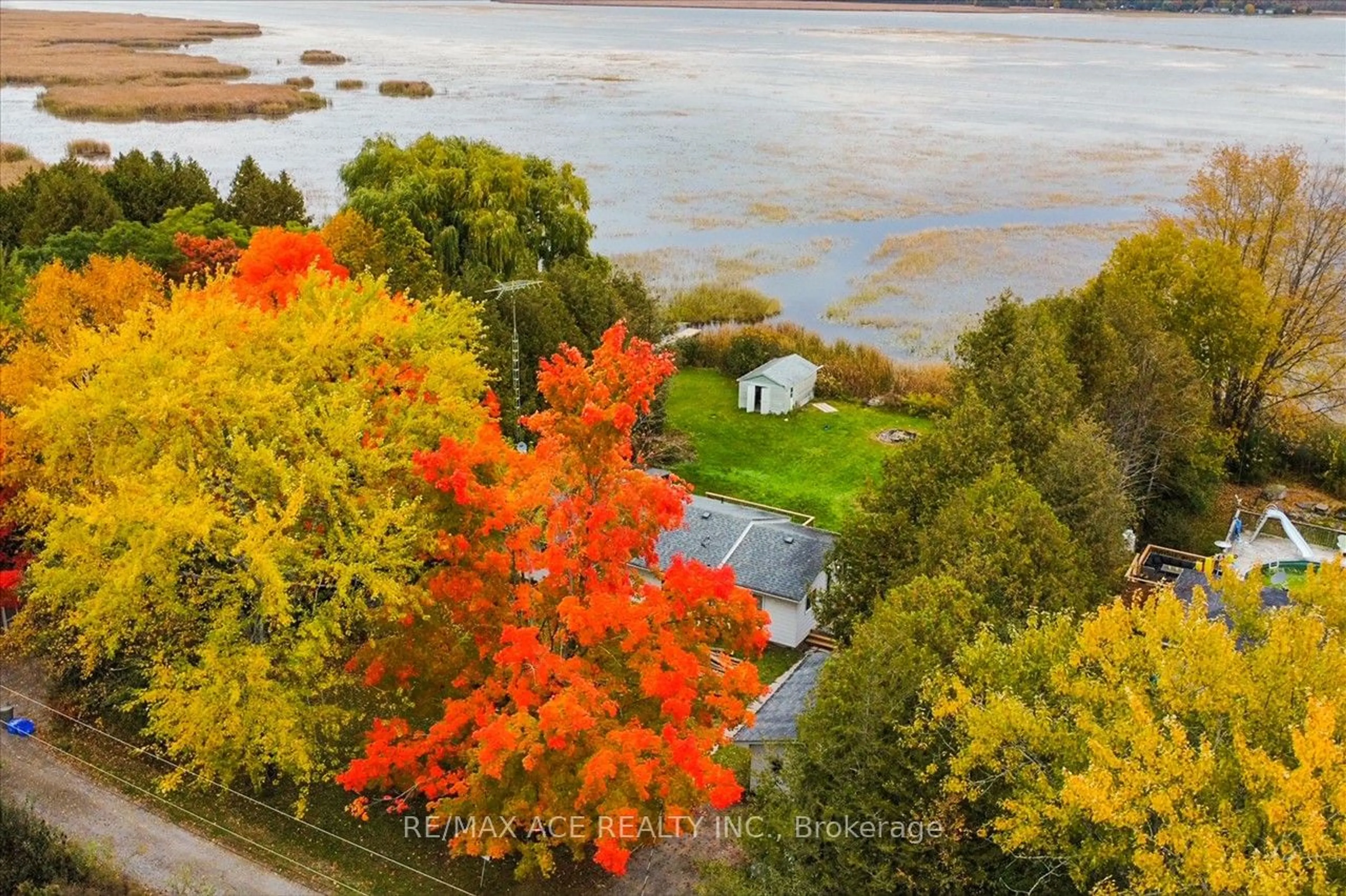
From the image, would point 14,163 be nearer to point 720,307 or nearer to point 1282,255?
point 720,307

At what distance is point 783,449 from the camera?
127ft

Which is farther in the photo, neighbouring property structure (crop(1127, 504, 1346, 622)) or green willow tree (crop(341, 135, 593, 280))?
green willow tree (crop(341, 135, 593, 280))

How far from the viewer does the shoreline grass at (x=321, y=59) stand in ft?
404

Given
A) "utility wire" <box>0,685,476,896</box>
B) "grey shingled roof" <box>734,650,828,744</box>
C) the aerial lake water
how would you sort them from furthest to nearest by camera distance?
1. the aerial lake water
2. "grey shingled roof" <box>734,650,828,744</box>
3. "utility wire" <box>0,685,476,896</box>

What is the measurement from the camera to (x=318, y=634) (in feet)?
56.1

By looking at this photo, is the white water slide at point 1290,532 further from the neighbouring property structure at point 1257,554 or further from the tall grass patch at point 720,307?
the tall grass patch at point 720,307

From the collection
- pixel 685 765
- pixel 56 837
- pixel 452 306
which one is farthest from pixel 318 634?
pixel 452 306

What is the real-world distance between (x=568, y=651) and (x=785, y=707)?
5344 mm

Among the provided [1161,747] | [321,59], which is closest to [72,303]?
[1161,747]

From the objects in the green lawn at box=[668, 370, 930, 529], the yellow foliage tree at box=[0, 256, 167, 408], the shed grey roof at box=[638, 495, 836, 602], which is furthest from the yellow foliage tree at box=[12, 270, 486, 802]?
the green lawn at box=[668, 370, 930, 529]

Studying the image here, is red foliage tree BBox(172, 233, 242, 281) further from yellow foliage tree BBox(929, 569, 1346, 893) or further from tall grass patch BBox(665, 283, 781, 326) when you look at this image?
yellow foliage tree BBox(929, 569, 1346, 893)

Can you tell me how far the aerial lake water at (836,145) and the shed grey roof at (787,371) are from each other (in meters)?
6.57

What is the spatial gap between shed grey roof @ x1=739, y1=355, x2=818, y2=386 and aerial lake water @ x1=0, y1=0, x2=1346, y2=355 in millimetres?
6568

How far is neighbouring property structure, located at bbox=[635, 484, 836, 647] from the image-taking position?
25516 mm
